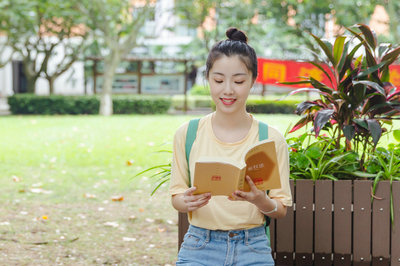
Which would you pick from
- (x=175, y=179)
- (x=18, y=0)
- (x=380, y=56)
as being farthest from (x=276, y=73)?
(x=175, y=179)

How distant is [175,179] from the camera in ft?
7.25

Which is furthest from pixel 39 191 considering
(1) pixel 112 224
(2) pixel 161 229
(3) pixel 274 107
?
(3) pixel 274 107

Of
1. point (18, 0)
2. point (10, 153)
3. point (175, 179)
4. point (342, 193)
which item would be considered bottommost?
point (10, 153)

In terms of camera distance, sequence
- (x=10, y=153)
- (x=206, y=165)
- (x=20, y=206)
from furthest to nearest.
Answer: (x=10, y=153), (x=20, y=206), (x=206, y=165)

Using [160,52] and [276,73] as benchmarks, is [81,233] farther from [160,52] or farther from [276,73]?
[160,52]

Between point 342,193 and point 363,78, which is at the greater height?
point 363,78

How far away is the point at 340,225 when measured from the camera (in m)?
2.92

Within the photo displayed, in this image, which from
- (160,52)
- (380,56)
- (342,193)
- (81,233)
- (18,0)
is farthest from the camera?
(160,52)

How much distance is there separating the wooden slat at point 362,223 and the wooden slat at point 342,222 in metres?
0.03

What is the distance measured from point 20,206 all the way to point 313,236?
3.61 meters

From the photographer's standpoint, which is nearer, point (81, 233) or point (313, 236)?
point (313, 236)

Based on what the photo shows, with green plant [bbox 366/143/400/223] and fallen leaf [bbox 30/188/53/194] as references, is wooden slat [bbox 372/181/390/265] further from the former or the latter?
fallen leaf [bbox 30/188/53/194]

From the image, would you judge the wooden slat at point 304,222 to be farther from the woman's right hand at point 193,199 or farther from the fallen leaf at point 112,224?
the fallen leaf at point 112,224

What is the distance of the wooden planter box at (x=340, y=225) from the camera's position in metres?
2.87
